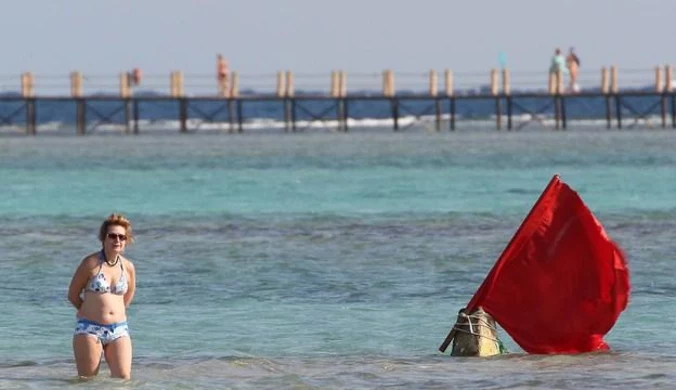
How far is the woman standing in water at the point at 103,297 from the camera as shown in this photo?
1200 centimetres

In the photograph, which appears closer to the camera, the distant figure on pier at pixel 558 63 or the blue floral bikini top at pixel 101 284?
the blue floral bikini top at pixel 101 284

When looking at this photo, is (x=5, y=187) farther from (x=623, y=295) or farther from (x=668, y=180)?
(x=623, y=295)

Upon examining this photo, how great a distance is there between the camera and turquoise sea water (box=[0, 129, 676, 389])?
46.2ft

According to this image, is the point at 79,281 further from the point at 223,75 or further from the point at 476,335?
the point at 223,75

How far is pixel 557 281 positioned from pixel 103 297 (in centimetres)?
407

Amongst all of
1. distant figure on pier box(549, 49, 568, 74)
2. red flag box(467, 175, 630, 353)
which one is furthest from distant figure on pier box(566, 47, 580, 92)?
red flag box(467, 175, 630, 353)

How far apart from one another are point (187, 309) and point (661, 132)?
54.2 meters

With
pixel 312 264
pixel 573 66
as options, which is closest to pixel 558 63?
pixel 573 66

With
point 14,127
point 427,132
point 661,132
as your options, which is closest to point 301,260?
point 661,132

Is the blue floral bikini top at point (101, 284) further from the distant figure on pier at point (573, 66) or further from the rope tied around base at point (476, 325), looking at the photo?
the distant figure on pier at point (573, 66)

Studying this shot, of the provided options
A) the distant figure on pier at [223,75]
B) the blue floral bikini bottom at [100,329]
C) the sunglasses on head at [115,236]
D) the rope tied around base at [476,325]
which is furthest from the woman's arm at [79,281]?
the distant figure on pier at [223,75]

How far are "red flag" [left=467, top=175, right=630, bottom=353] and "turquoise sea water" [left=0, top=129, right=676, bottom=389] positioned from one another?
0.26 meters

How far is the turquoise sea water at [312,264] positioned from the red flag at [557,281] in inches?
10.3

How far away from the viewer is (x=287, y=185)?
3941 centimetres
